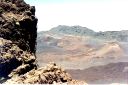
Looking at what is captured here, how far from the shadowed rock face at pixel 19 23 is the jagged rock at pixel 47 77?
2180 millimetres

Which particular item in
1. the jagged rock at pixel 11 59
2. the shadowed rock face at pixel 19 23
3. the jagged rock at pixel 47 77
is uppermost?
the shadowed rock face at pixel 19 23

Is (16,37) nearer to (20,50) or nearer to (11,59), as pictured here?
(20,50)

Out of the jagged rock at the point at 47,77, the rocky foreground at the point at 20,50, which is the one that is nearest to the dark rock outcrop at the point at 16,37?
the rocky foreground at the point at 20,50

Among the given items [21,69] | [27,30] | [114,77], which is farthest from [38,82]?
[114,77]

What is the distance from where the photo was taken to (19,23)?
11.0m

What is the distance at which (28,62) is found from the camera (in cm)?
1031

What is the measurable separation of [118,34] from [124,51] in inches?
2120

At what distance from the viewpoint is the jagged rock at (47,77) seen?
8.19 metres

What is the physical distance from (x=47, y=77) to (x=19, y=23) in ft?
10.6

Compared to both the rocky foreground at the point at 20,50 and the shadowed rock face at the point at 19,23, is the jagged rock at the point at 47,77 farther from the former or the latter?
the shadowed rock face at the point at 19,23

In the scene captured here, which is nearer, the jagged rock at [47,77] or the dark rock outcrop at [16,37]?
the jagged rock at [47,77]

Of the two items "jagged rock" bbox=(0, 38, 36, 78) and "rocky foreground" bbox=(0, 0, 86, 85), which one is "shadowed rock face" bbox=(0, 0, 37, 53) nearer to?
"rocky foreground" bbox=(0, 0, 86, 85)

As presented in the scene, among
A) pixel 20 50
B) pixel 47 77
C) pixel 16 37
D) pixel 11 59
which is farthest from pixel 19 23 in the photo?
pixel 47 77

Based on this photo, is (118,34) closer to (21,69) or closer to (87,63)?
(87,63)
